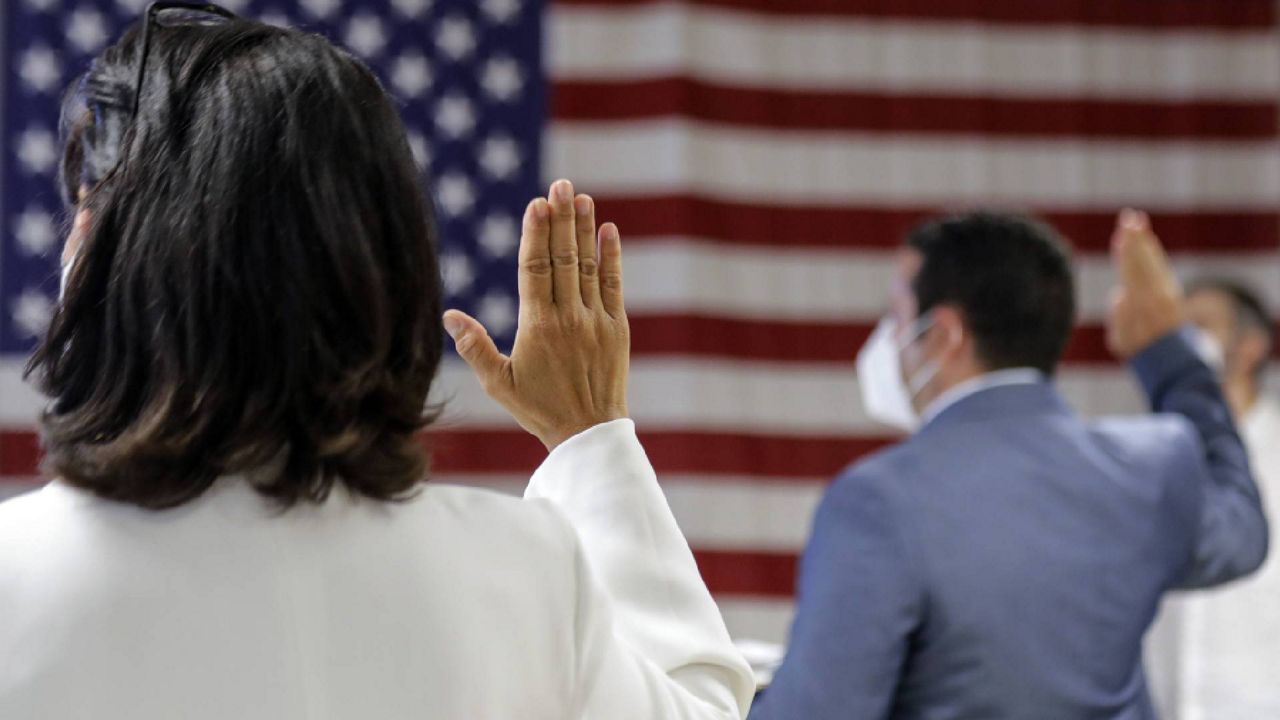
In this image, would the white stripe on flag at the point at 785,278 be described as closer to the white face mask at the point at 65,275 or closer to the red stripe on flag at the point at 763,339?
the red stripe on flag at the point at 763,339

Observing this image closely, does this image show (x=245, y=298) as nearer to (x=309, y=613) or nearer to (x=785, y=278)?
(x=309, y=613)

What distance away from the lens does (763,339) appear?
424cm

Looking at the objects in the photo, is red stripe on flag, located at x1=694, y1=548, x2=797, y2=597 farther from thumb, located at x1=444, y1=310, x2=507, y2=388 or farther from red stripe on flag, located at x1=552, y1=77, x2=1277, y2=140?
thumb, located at x1=444, y1=310, x2=507, y2=388

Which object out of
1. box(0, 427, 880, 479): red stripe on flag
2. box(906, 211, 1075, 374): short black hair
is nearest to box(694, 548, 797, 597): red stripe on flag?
box(0, 427, 880, 479): red stripe on flag

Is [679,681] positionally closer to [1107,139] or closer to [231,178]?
[231,178]

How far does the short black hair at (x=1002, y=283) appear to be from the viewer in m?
2.10

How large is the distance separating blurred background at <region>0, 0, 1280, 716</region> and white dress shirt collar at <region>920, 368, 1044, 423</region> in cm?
203

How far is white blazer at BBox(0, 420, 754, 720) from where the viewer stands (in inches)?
29.1

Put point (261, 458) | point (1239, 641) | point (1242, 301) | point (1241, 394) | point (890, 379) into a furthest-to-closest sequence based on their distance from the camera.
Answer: point (1242, 301) < point (1241, 394) < point (1239, 641) < point (890, 379) < point (261, 458)

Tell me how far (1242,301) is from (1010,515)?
7.12 ft

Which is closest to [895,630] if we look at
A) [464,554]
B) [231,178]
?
[464,554]

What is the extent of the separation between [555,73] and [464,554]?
350cm

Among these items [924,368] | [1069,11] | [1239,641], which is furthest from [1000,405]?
[1069,11]

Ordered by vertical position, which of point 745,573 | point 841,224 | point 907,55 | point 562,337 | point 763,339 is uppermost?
point 562,337
